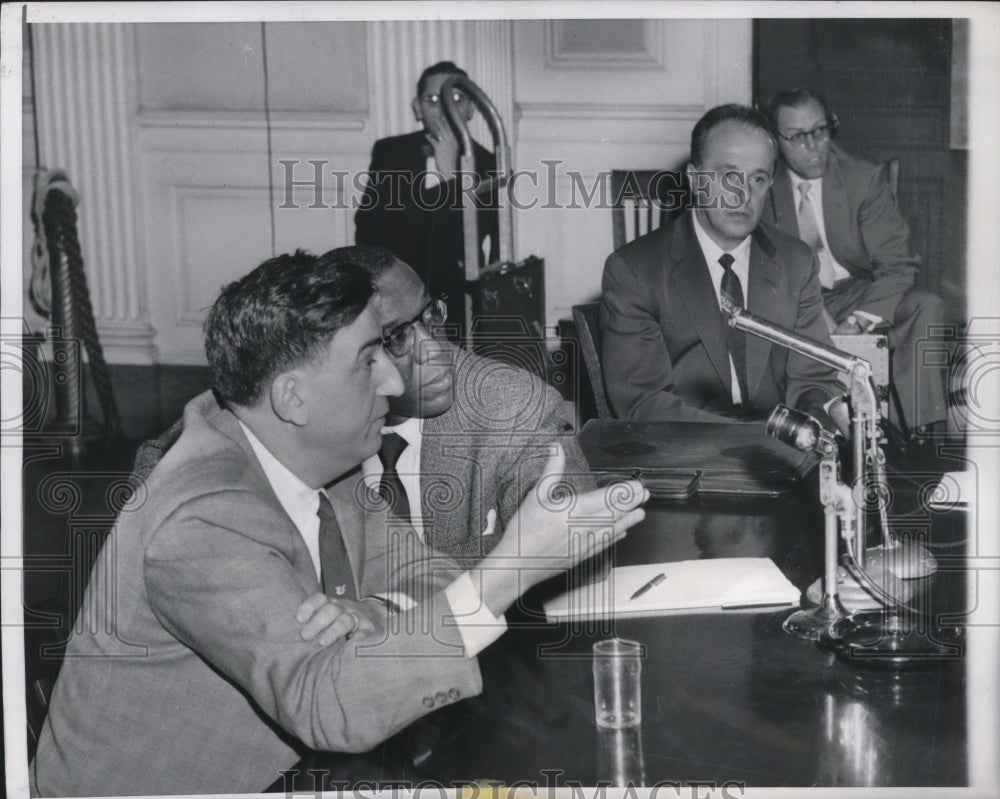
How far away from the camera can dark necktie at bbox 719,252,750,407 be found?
2547 millimetres

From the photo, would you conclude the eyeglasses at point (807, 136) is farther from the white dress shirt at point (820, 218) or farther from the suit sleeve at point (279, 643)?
the suit sleeve at point (279, 643)

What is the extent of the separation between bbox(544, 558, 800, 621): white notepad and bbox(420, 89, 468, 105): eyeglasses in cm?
128

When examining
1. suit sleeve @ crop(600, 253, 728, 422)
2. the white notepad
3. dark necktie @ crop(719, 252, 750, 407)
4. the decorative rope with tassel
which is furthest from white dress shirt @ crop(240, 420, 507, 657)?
dark necktie @ crop(719, 252, 750, 407)

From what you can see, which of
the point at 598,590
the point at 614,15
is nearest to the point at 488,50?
the point at 614,15

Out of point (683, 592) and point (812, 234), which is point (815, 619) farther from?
point (812, 234)

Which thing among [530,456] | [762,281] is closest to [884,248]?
[762,281]

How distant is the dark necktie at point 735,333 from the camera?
8.36 ft

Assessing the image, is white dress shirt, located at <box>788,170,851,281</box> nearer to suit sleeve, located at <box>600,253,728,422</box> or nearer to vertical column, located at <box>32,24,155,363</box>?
suit sleeve, located at <box>600,253,728,422</box>

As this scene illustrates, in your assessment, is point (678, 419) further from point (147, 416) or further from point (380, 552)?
point (147, 416)

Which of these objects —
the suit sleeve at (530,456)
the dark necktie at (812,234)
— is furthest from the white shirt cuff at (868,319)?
the suit sleeve at (530,456)

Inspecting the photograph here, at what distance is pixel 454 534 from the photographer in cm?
236

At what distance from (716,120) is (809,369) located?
23.2 inches

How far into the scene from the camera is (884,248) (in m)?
2.60

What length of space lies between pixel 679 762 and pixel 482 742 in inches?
10.5
